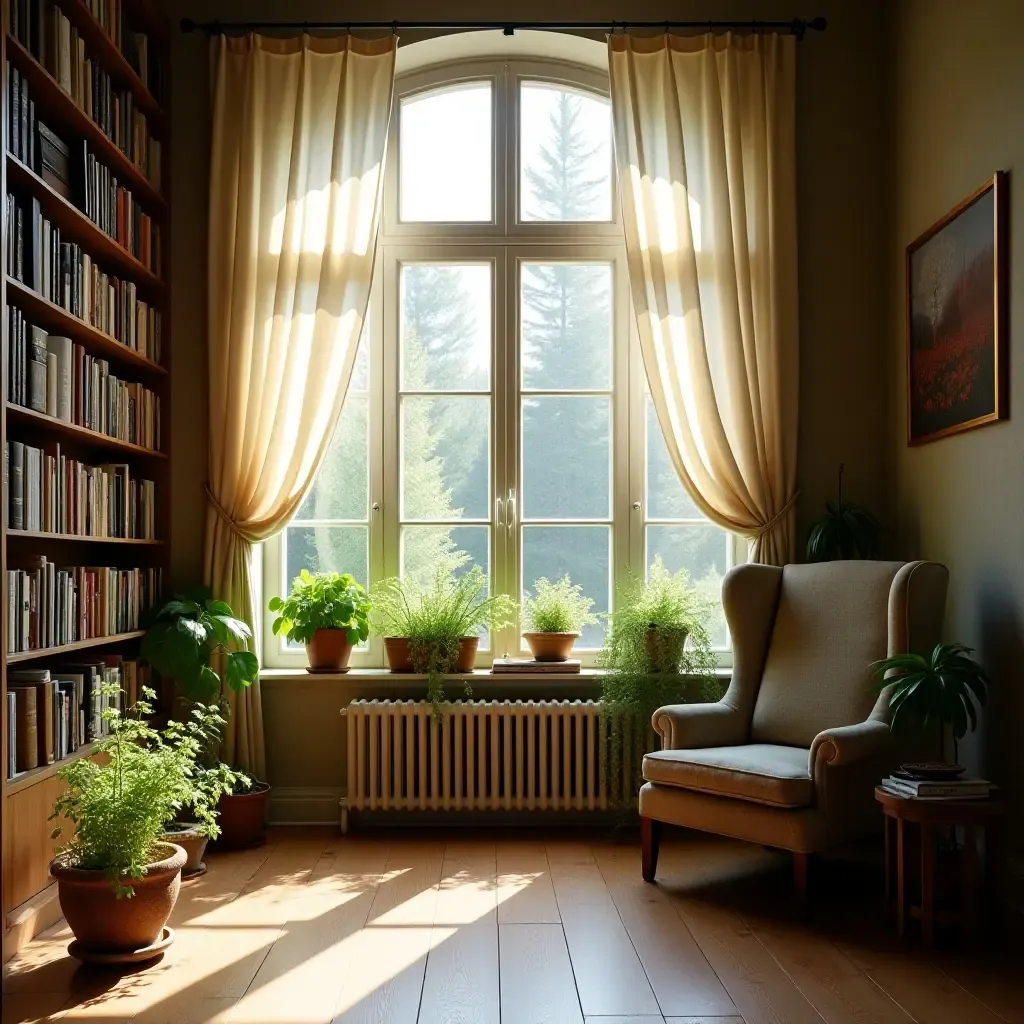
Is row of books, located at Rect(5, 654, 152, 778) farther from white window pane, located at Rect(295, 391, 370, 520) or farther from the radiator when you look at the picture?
white window pane, located at Rect(295, 391, 370, 520)

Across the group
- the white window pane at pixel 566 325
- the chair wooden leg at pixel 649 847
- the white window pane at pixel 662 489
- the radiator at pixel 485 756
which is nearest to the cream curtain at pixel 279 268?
the radiator at pixel 485 756

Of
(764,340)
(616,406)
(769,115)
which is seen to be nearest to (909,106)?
(769,115)

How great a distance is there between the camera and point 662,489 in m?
4.86

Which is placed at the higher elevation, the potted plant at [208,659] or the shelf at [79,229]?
the shelf at [79,229]

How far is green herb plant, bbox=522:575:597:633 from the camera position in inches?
181

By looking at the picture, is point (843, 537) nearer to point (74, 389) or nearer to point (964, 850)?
point (964, 850)

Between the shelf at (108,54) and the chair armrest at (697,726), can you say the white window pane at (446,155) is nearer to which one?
the shelf at (108,54)

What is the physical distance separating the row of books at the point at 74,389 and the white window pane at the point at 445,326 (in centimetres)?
112

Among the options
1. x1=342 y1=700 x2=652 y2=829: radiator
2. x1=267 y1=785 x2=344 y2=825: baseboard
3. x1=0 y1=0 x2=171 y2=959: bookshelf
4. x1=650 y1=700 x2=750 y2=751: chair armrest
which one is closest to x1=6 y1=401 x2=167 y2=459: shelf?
x1=0 y1=0 x2=171 y2=959: bookshelf

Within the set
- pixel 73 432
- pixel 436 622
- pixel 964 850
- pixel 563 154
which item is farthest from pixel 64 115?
pixel 964 850

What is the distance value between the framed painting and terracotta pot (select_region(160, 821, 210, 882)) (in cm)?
302

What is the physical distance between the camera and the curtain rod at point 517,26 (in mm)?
4609

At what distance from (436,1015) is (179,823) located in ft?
5.05

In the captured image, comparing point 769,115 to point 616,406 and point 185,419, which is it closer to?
point 616,406
